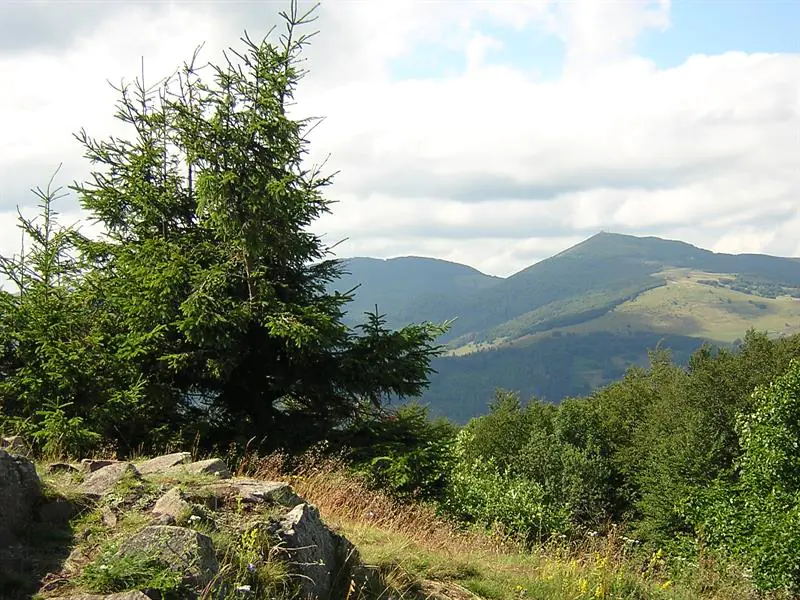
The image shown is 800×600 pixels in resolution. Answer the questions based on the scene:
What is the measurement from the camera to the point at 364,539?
281 inches

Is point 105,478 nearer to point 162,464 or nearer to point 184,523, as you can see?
point 162,464

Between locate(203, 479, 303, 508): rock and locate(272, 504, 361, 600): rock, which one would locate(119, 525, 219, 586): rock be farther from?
locate(203, 479, 303, 508): rock

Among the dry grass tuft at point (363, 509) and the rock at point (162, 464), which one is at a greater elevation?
the rock at point (162, 464)

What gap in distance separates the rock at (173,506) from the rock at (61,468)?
2027 mm

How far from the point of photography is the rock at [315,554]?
17.1 feet

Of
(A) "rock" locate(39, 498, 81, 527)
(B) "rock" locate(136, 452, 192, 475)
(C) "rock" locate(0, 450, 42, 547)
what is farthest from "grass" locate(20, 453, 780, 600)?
(B) "rock" locate(136, 452, 192, 475)

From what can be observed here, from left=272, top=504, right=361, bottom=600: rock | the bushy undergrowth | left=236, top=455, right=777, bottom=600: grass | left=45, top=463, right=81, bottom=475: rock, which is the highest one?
left=45, top=463, right=81, bottom=475: rock

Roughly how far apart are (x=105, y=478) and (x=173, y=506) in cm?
132

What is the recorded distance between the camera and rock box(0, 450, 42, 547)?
514 centimetres

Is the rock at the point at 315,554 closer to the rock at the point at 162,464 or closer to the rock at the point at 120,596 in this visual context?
the rock at the point at 120,596

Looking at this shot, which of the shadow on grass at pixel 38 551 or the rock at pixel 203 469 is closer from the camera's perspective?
the shadow on grass at pixel 38 551

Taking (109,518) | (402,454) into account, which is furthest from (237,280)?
(109,518)

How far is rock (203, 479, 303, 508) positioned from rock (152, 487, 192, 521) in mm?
439

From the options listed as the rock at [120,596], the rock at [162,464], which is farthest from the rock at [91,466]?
the rock at [120,596]
